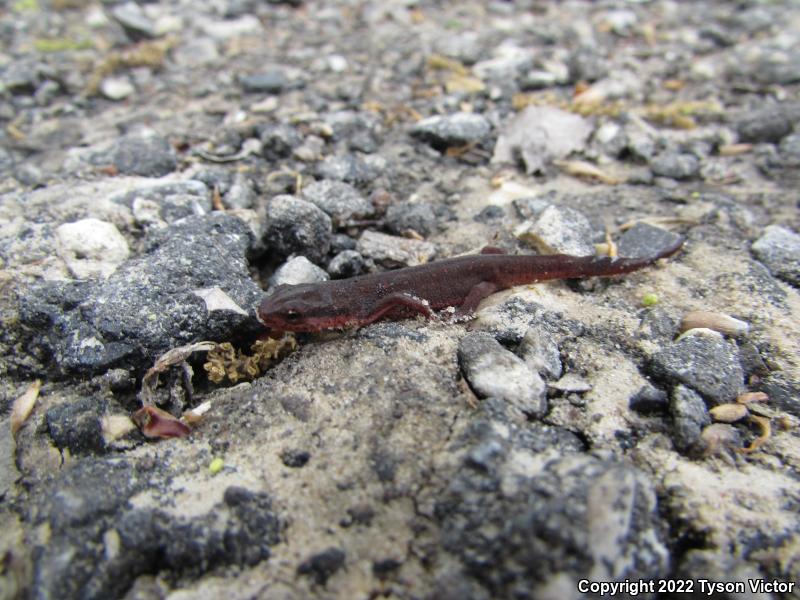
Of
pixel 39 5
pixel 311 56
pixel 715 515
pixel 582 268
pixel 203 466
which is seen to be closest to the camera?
pixel 715 515

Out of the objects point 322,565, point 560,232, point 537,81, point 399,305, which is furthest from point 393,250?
point 537,81

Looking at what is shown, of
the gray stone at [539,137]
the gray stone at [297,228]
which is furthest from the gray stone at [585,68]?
the gray stone at [297,228]

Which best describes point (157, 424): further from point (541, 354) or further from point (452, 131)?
point (452, 131)

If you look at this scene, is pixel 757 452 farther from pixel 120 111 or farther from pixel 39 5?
pixel 39 5

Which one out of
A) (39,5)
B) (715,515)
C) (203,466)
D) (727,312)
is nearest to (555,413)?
(715,515)

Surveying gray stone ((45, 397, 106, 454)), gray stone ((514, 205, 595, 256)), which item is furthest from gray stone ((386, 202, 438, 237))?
gray stone ((45, 397, 106, 454))

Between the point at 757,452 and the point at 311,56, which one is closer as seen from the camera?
the point at 757,452
